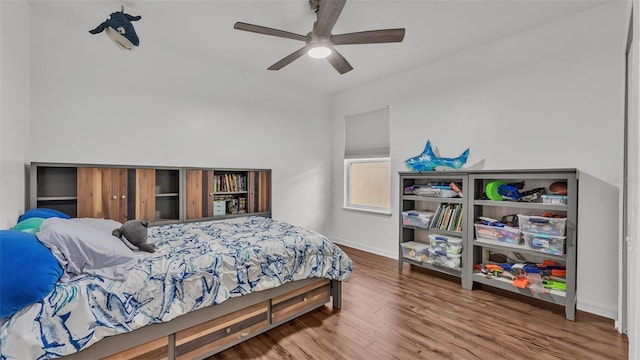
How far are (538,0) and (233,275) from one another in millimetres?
3382

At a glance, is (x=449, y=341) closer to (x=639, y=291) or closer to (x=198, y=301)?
(x=639, y=291)

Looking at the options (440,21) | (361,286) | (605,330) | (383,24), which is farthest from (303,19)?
(605,330)

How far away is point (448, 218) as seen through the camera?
10.5ft

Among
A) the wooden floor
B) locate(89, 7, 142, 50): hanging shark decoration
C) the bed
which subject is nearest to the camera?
the bed

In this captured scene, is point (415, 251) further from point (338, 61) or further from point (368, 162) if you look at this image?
point (338, 61)

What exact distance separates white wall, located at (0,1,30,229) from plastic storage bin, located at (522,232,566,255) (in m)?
3.98

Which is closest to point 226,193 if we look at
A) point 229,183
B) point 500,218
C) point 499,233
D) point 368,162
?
point 229,183

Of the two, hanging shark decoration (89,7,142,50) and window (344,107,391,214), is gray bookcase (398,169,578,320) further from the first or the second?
hanging shark decoration (89,7,142,50)

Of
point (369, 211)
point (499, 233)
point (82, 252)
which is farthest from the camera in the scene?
point (369, 211)

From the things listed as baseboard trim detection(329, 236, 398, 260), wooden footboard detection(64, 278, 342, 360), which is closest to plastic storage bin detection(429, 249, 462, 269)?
baseboard trim detection(329, 236, 398, 260)

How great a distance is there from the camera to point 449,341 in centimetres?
203

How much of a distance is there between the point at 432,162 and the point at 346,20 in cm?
185

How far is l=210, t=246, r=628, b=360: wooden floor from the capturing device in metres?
1.90

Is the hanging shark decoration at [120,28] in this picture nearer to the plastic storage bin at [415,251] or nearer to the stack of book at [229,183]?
the stack of book at [229,183]
